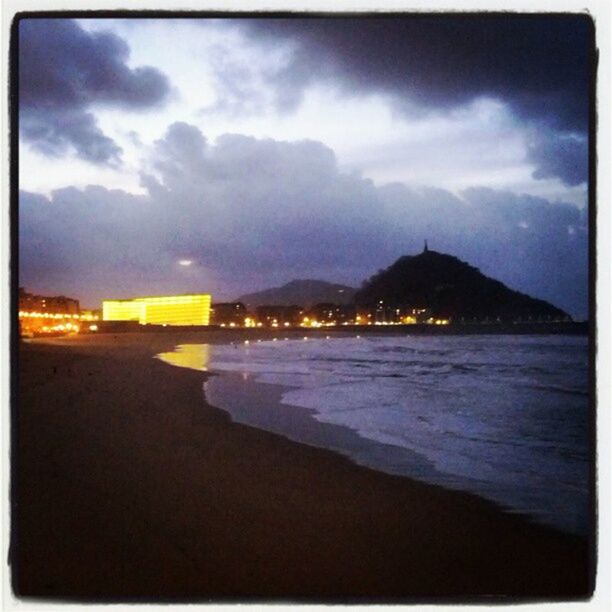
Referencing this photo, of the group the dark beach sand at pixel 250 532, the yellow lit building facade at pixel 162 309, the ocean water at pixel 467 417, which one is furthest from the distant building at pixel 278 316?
the dark beach sand at pixel 250 532

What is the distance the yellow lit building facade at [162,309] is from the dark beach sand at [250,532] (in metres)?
2.28

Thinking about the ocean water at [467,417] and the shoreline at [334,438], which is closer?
the shoreline at [334,438]

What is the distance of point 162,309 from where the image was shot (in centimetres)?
705

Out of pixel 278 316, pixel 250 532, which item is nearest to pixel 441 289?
pixel 278 316

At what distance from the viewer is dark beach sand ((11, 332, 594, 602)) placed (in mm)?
2666

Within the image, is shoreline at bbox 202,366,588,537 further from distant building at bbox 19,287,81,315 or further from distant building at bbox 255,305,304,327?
distant building at bbox 255,305,304,327

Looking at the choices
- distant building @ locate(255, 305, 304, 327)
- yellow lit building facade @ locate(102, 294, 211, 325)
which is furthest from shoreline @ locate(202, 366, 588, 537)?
distant building @ locate(255, 305, 304, 327)

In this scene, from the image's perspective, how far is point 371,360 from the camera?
13852mm

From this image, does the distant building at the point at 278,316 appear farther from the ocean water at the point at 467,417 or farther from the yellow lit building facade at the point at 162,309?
the yellow lit building facade at the point at 162,309

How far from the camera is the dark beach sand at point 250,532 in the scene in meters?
2.67

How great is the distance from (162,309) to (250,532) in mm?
4326

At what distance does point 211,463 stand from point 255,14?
8.29 feet

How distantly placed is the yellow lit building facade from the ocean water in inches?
41.0

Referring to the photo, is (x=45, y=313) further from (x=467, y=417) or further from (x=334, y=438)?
(x=467, y=417)
